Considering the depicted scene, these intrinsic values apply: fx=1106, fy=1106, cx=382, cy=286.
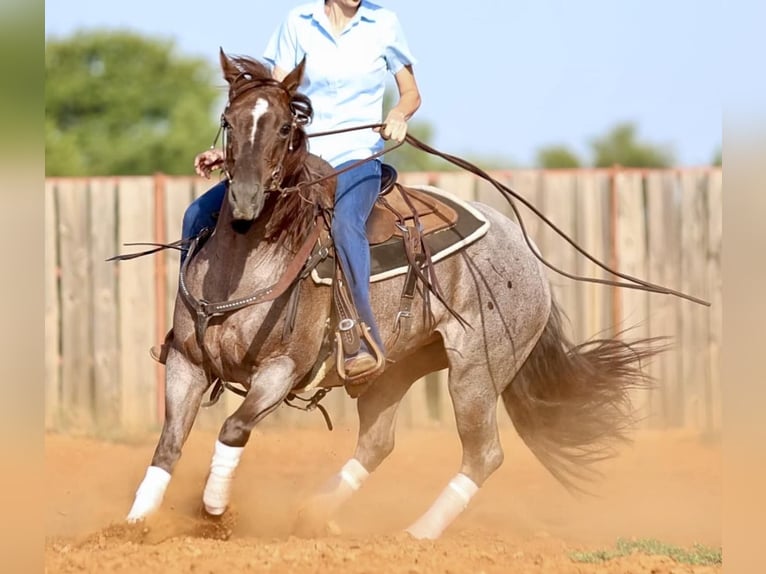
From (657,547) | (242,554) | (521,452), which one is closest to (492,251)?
(657,547)

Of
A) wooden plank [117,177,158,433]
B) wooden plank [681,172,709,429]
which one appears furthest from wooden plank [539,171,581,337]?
wooden plank [117,177,158,433]

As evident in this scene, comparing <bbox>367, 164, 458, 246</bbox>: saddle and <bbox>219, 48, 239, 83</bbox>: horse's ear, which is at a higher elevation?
<bbox>219, 48, 239, 83</bbox>: horse's ear

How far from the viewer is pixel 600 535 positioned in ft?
26.9

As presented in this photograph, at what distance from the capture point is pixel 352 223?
615 centimetres

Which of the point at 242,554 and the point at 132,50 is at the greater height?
the point at 132,50

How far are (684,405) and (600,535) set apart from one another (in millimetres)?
4219

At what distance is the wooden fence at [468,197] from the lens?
1193cm

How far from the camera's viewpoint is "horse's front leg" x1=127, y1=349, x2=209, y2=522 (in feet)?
18.3

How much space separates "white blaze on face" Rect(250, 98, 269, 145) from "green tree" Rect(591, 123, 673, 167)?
46.1m

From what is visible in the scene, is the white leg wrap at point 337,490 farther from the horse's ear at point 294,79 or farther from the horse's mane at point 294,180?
the horse's ear at point 294,79

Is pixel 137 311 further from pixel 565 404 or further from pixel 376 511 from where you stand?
pixel 565 404

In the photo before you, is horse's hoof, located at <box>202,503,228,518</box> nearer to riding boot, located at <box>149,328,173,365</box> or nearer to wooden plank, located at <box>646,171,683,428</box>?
riding boot, located at <box>149,328,173,365</box>

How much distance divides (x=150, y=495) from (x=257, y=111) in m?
2.00

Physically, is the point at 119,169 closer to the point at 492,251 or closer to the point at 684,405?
the point at 684,405
